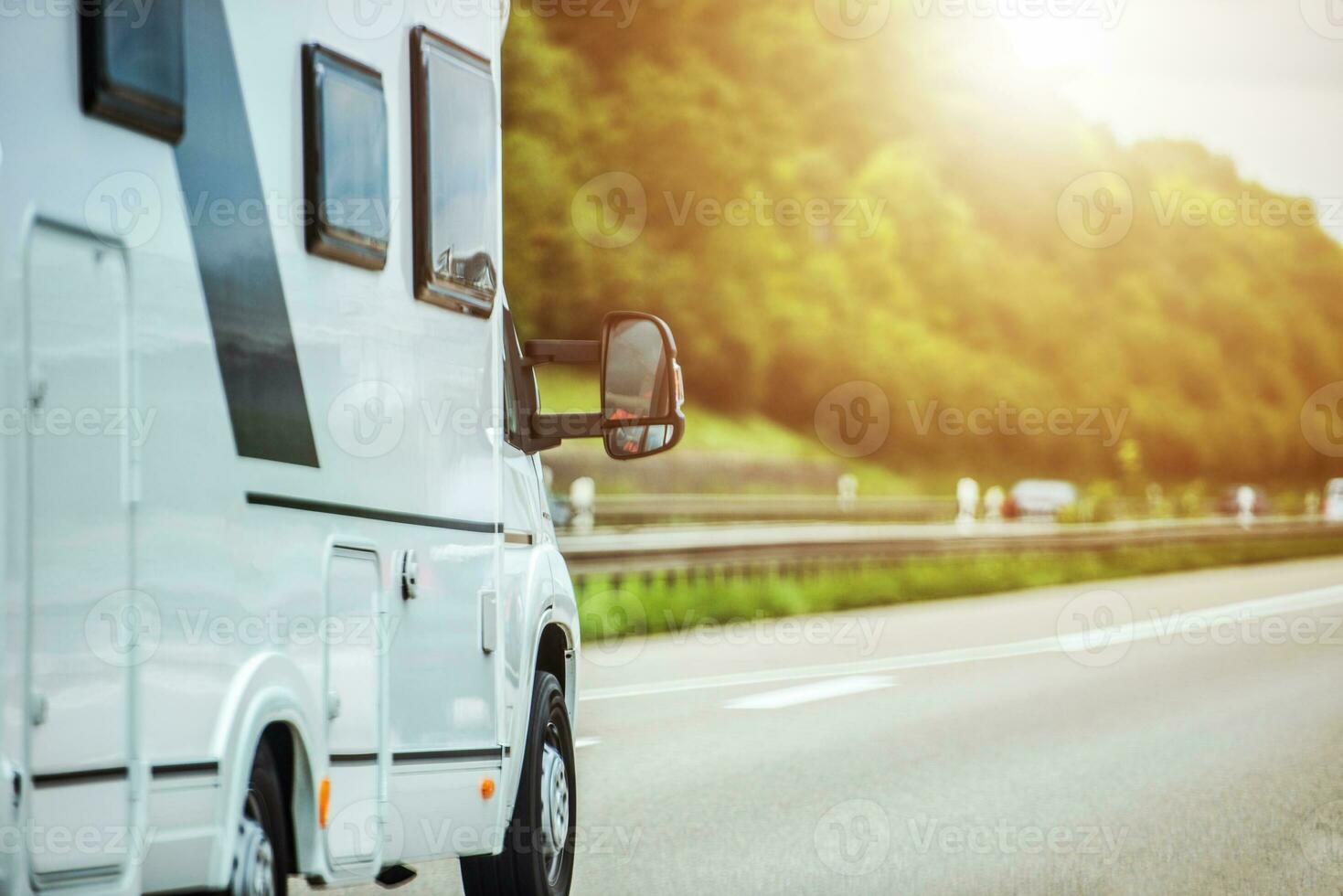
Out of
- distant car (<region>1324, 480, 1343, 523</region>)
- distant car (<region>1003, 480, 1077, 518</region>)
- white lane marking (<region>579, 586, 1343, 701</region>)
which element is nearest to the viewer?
white lane marking (<region>579, 586, 1343, 701</region>)

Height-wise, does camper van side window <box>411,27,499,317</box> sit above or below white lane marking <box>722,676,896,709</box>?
above

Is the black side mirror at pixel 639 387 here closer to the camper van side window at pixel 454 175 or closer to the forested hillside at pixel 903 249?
the camper van side window at pixel 454 175

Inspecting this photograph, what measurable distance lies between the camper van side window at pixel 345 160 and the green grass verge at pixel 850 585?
13.8 metres

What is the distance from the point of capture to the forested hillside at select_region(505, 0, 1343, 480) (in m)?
66.6

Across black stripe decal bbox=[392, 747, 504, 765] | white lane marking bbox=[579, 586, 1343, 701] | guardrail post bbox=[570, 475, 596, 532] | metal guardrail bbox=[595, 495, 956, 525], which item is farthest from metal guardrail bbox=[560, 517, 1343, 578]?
black stripe decal bbox=[392, 747, 504, 765]

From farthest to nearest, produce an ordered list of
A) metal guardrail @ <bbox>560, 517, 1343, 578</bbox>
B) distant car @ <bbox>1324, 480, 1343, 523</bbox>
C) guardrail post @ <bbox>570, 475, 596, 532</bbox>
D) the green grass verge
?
distant car @ <bbox>1324, 480, 1343, 523</bbox> < guardrail post @ <bbox>570, 475, 596, 532</bbox> < metal guardrail @ <bbox>560, 517, 1343, 578</bbox> < the green grass verge

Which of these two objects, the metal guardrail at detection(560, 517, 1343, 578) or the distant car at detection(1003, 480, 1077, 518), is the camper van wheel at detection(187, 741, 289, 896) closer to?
the metal guardrail at detection(560, 517, 1343, 578)

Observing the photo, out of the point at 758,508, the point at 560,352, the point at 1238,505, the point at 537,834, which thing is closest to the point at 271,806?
the point at 537,834

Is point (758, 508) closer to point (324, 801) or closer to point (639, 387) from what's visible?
point (639, 387)

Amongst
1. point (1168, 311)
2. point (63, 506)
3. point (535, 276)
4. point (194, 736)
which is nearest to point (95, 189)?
point (63, 506)

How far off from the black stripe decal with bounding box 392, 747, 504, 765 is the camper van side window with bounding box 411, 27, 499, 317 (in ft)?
3.93

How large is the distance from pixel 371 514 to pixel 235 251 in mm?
968

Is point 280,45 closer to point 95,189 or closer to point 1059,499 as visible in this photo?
point 95,189

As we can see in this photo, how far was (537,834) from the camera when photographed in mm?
5992
